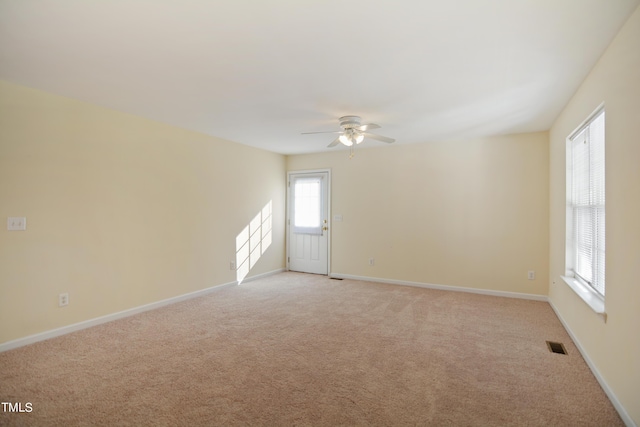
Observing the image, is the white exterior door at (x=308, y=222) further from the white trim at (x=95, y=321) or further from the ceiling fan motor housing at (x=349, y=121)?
the ceiling fan motor housing at (x=349, y=121)

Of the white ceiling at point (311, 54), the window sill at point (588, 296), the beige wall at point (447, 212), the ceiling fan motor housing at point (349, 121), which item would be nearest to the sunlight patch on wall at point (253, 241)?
the beige wall at point (447, 212)

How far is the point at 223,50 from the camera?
2336 millimetres

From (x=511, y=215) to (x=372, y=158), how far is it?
7.91 ft

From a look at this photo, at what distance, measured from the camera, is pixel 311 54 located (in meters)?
2.39

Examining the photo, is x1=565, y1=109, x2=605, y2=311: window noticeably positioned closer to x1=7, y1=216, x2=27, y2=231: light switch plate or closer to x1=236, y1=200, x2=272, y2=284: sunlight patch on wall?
x1=236, y1=200, x2=272, y2=284: sunlight patch on wall

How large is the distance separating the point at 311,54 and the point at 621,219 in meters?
2.39

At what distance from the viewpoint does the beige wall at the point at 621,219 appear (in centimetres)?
187

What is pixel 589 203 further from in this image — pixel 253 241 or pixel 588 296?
pixel 253 241

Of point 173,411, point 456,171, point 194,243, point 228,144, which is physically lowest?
point 173,411

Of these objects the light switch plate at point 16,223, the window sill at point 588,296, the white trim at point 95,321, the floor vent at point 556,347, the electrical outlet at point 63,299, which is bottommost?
the floor vent at point 556,347

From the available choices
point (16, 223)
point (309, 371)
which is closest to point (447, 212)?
point (309, 371)

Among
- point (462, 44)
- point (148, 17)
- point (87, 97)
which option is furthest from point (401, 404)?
point (87, 97)

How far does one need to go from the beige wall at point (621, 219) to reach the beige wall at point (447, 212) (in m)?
2.08

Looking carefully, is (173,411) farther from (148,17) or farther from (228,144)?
(228,144)
